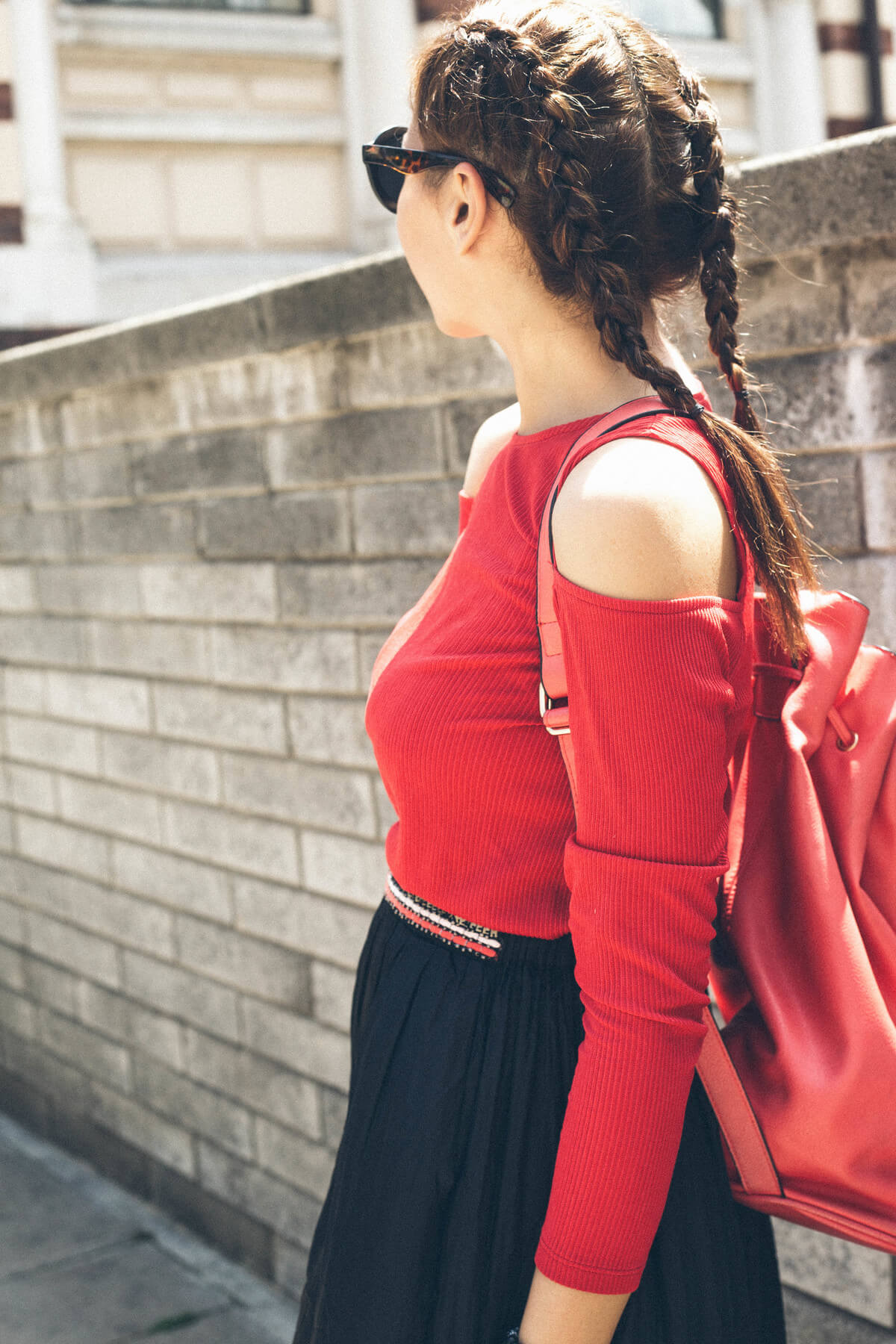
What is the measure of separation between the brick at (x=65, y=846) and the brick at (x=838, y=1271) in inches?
104

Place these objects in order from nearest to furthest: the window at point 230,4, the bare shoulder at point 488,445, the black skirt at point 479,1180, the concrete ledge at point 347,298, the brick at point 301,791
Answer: the black skirt at point 479,1180
the bare shoulder at point 488,445
the concrete ledge at point 347,298
the brick at point 301,791
the window at point 230,4

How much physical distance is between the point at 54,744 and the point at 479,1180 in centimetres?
343

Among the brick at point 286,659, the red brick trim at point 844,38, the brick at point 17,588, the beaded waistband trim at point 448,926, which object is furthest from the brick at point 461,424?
the red brick trim at point 844,38

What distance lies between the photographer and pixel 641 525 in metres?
1.18

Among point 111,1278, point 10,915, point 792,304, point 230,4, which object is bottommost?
point 111,1278

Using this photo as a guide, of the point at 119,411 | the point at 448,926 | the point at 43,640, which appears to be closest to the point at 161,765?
the point at 43,640

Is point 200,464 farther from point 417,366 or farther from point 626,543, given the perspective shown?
point 626,543

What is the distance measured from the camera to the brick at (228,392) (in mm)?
3354

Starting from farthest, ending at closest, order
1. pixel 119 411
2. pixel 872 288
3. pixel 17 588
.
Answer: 1. pixel 17 588
2. pixel 119 411
3. pixel 872 288

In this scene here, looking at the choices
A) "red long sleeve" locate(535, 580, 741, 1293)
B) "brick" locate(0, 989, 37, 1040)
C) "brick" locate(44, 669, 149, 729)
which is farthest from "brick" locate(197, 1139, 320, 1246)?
"red long sleeve" locate(535, 580, 741, 1293)

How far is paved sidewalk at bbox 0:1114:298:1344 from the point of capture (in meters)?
3.49

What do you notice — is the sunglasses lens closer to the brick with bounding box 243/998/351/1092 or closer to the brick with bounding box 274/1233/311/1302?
the brick with bounding box 243/998/351/1092

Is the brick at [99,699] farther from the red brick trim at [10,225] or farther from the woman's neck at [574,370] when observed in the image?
the red brick trim at [10,225]

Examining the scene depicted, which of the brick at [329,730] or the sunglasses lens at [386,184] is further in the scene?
the brick at [329,730]
